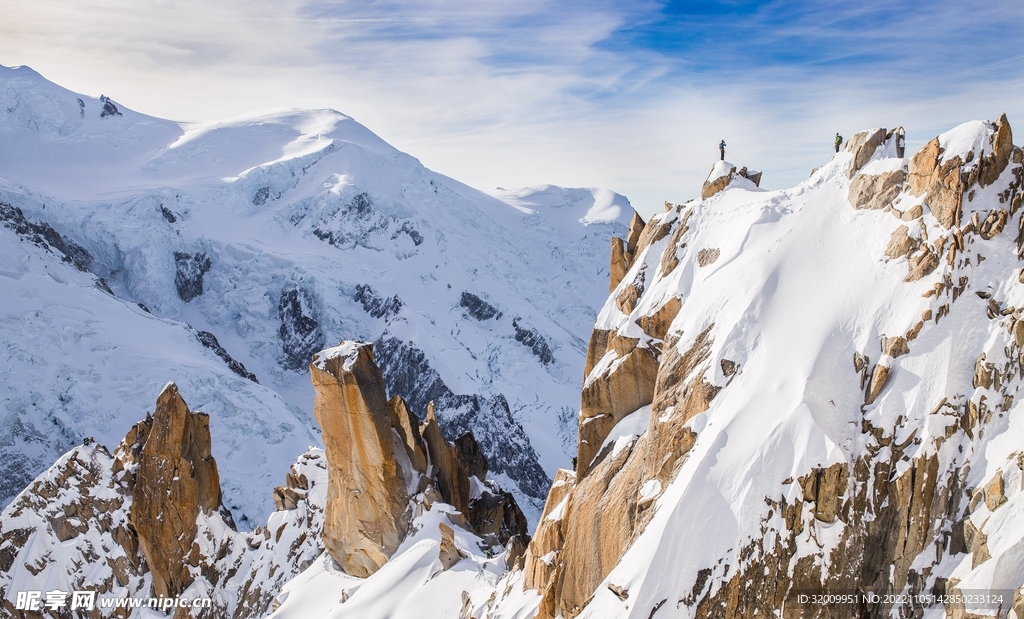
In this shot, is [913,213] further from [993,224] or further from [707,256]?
[707,256]

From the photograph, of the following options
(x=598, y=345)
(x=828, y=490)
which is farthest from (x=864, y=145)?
(x=828, y=490)

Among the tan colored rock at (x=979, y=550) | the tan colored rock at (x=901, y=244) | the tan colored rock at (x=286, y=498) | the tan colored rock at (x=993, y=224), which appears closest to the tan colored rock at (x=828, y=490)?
the tan colored rock at (x=979, y=550)

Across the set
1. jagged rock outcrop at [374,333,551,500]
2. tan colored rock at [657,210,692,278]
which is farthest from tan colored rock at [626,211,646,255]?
jagged rock outcrop at [374,333,551,500]

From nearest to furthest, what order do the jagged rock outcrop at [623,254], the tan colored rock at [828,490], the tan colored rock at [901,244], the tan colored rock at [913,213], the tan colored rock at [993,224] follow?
the tan colored rock at [828,490] → the tan colored rock at [993,224] → the tan colored rock at [901,244] → the tan colored rock at [913,213] → the jagged rock outcrop at [623,254]

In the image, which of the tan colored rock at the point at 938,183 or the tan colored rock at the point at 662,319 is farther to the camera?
the tan colored rock at the point at 662,319

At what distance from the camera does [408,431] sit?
36750 mm

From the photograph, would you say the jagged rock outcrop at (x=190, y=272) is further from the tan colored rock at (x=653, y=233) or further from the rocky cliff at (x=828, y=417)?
the rocky cliff at (x=828, y=417)

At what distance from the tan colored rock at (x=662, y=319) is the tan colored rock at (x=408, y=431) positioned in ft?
51.7

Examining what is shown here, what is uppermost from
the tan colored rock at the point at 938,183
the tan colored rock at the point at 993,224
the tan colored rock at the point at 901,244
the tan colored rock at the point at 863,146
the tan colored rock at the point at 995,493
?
the tan colored rock at the point at 863,146

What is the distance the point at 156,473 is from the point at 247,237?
3232 inches

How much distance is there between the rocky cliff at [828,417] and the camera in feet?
55.8

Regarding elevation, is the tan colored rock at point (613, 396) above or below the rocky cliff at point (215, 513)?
above

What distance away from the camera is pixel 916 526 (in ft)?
55.9

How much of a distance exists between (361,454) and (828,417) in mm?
21895
